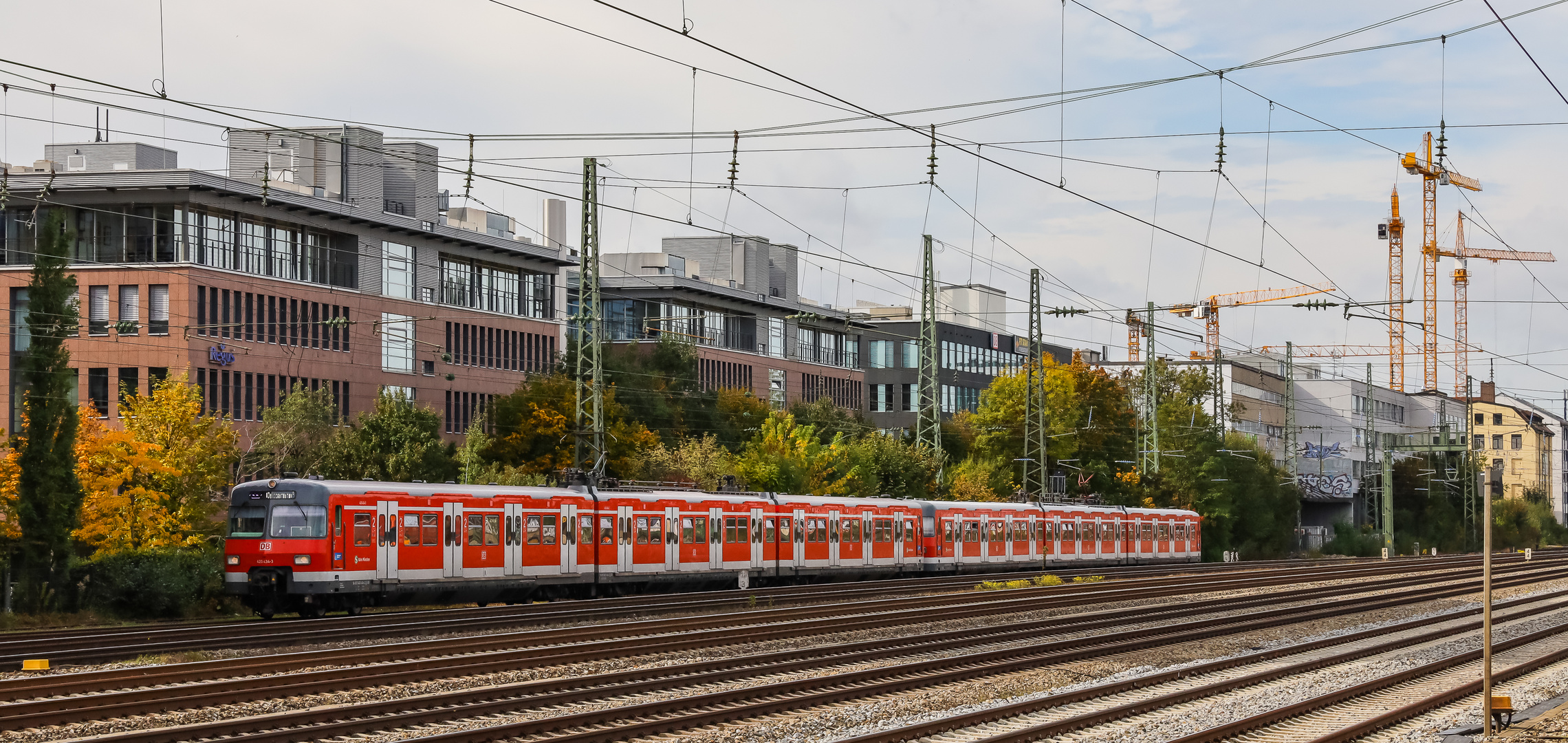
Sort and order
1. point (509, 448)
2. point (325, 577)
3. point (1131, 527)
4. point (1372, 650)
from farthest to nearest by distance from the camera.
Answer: point (1131, 527)
point (509, 448)
point (325, 577)
point (1372, 650)

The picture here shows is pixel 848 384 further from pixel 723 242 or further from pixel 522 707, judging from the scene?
pixel 522 707

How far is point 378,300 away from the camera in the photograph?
91562mm

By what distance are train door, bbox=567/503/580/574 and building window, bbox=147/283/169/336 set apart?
43.7 m

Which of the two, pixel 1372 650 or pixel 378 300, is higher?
pixel 378 300

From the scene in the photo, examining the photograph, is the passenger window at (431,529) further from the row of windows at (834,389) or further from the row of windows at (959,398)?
the row of windows at (959,398)

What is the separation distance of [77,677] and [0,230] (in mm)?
65635

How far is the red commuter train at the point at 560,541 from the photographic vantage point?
36531 mm

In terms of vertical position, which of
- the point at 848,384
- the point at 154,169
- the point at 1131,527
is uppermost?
the point at 154,169

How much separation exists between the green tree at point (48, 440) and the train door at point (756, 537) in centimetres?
2056

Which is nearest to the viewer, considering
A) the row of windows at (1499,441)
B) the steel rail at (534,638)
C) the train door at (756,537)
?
the steel rail at (534,638)

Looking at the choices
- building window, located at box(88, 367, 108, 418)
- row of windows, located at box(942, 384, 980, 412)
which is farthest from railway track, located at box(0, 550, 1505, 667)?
row of windows, located at box(942, 384, 980, 412)

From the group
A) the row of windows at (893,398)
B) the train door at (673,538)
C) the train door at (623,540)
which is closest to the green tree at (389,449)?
the train door at (673,538)

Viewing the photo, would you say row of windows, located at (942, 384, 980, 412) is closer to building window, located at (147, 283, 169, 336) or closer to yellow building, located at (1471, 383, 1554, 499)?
yellow building, located at (1471, 383, 1554, 499)

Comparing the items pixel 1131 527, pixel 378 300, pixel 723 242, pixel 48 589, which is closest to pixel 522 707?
pixel 48 589
